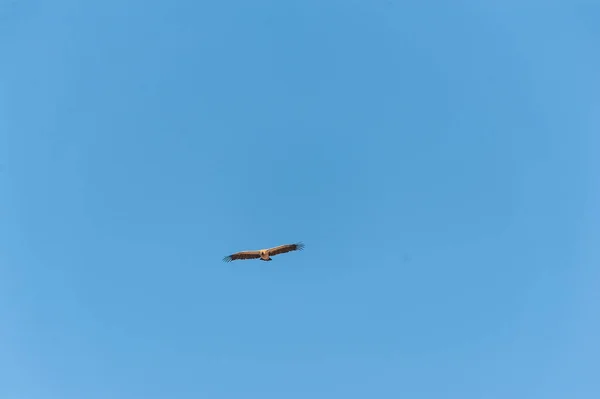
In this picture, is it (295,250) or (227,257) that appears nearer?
(295,250)

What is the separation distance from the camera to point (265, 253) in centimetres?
5400

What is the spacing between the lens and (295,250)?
5206 centimetres

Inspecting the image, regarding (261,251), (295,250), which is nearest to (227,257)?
(261,251)

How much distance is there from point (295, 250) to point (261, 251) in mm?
4424

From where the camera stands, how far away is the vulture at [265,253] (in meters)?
52.1

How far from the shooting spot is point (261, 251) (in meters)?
54.2

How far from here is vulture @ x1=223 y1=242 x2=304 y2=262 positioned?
5209cm

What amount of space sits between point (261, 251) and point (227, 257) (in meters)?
4.33

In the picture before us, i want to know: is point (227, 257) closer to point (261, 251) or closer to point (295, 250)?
point (261, 251)

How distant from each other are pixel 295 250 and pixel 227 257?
870cm

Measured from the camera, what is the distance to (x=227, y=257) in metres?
55.6
